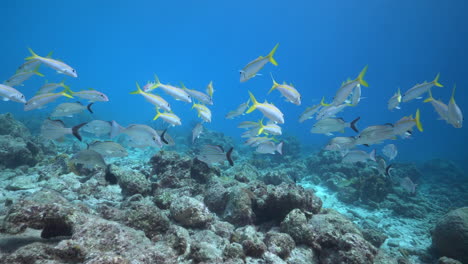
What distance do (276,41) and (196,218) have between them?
135 m

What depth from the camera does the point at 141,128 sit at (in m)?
5.22

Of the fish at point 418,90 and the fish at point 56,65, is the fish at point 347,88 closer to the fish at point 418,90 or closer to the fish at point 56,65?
the fish at point 418,90

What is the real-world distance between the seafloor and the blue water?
56286 millimetres

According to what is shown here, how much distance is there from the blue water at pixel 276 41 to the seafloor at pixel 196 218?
56286 mm

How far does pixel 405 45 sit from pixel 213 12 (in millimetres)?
88589

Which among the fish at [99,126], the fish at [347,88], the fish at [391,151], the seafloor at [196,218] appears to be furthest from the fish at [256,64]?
the fish at [391,151]

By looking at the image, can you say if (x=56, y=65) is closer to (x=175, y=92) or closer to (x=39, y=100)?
(x=39, y=100)

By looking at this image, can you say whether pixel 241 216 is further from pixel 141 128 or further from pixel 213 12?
pixel 213 12

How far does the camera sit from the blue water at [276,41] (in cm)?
7825

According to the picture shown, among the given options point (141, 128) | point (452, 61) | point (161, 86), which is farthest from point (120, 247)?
point (452, 61)

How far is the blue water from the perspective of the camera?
7825cm

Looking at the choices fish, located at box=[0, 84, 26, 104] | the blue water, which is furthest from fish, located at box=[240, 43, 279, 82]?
the blue water

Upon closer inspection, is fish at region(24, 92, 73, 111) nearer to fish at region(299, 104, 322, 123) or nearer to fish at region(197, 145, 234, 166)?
fish at region(197, 145, 234, 166)

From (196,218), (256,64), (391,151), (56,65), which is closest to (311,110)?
(256,64)
